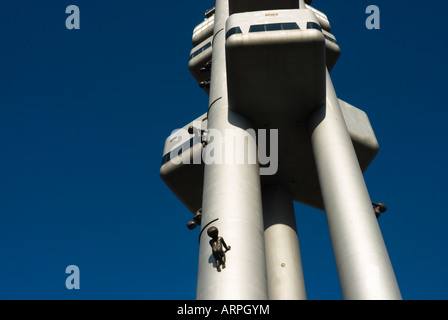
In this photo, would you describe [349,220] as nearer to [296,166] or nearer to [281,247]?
[281,247]

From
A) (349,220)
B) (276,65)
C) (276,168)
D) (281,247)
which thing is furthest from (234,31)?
(281,247)

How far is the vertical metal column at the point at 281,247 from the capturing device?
25.2 metres

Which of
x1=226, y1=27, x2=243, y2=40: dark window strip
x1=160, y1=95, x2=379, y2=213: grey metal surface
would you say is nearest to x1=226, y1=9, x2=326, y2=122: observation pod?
x1=226, y1=27, x2=243, y2=40: dark window strip

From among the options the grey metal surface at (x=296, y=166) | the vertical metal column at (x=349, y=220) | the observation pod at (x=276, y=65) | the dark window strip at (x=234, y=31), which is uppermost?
the dark window strip at (x=234, y=31)

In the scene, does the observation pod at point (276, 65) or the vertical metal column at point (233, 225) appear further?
the observation pod at point (276, 65)

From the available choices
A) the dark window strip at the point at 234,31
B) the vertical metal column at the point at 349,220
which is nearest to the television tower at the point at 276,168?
the vertical metal column at the point at 349,220

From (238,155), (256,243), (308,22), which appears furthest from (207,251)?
(308,22)

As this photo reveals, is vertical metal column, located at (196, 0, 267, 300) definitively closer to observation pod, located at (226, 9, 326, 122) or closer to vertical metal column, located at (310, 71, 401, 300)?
observation pod, located at (226, 9, 326, 122)

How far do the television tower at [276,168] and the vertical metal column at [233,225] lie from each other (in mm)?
51

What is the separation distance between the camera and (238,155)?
76.2 feet

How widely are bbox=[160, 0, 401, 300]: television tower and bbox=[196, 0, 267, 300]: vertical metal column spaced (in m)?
0.05

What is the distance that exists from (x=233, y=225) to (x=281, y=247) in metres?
8.75

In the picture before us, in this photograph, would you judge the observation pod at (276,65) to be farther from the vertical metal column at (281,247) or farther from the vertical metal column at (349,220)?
the vertical metal column at (281,247)
